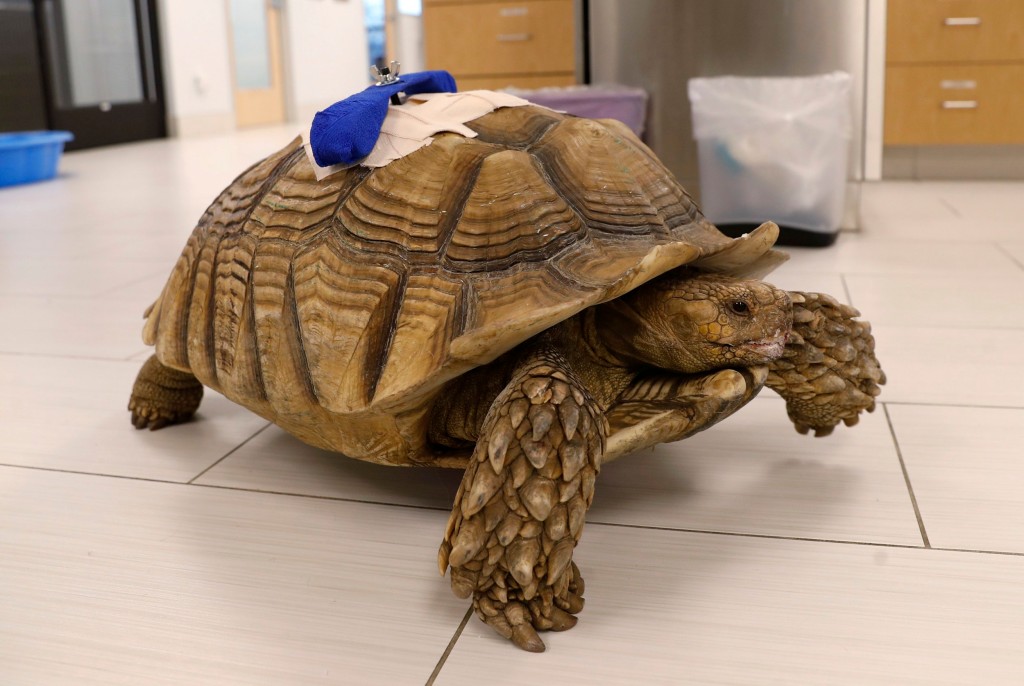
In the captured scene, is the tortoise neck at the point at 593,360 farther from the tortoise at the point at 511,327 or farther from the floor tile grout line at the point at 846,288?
the floor tile grout line at the point at 846,288

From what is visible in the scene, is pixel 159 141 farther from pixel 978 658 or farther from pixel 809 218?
pixel 978 658

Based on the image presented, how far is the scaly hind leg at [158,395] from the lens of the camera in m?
1.65

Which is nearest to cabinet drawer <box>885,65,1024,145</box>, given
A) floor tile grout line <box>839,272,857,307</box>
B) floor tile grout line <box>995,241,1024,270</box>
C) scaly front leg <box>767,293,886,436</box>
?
floor tile grout line <box>995,241,1024,270</box>

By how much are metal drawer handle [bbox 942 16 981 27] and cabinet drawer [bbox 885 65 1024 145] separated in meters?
0.21

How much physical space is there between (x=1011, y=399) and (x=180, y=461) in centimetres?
148

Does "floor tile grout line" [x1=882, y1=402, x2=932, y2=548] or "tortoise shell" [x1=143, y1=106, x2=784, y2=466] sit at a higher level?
"tortoise shell" [x1=143, y1=106, x2=784, y2=466]

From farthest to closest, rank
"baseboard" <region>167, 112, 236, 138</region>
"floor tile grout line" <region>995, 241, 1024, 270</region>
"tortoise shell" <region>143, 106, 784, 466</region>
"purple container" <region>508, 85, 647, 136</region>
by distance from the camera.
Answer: "baseboard" <region>167, 112, 236, 138</region> < "purple container" <region>508, 85, 647, 136</region> < "floor tile grout line" <region>995, 241, 1024, 270</region> < "tortoise shell" <region>143, 106, 784, 466</region>

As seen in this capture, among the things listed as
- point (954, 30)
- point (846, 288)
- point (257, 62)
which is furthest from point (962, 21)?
point (257, 62)

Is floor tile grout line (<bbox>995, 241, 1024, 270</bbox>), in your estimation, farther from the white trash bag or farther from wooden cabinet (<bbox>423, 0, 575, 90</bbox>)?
wooden cabinet (<bbox>423, 0, 575, 90</bbox>)

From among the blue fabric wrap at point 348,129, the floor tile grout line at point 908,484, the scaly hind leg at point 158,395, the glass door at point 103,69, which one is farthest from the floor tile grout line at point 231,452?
the glass door at point 103,69

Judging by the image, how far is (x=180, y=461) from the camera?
1541mm

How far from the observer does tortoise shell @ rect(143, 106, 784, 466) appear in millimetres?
1126

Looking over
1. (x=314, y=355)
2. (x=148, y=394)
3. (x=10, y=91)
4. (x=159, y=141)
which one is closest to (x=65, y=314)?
(x=148, y=394)

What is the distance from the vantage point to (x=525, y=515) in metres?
0.98
